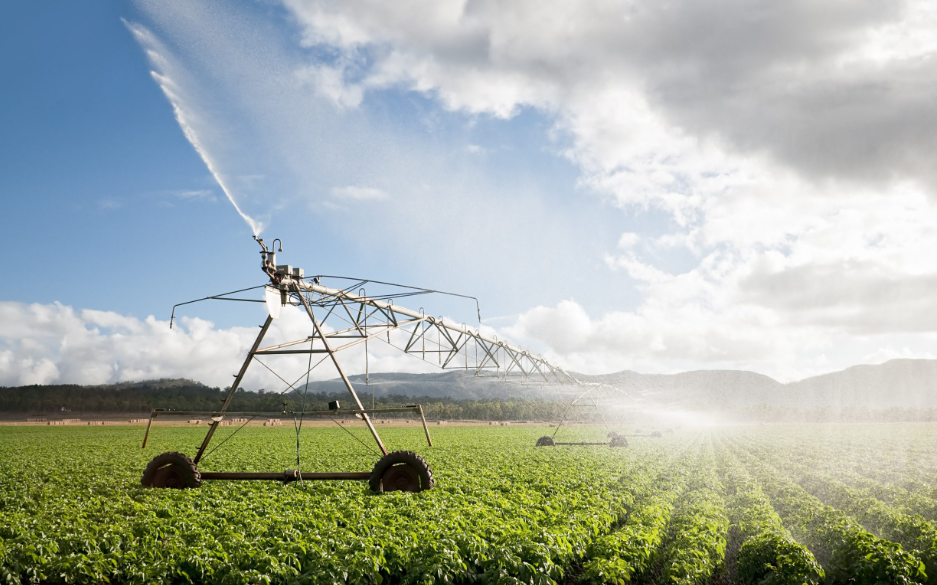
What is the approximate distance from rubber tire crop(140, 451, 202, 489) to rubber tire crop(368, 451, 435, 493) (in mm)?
5420

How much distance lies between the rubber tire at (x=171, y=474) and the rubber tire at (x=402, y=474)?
5.42 m

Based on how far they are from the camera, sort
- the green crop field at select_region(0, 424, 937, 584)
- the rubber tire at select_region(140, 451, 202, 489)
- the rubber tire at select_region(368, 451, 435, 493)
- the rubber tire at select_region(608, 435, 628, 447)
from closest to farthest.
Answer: the green crop field at select_region(0, 424, 937, 584), the rubber tire at select_region(368, 451, 435, 493), the rubber tire at select_region(140, 451, 202, 489), the rubber tire at select_region(608, 435, 628, 447)

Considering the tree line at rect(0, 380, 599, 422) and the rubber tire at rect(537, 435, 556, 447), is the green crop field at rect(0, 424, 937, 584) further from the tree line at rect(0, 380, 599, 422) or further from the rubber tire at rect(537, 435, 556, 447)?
the tree line at rect(0, 380, 599, 422)

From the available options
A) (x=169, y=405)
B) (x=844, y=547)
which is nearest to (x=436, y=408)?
(x=169, y=405)

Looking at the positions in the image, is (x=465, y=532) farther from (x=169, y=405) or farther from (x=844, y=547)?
(x=169, y=405)

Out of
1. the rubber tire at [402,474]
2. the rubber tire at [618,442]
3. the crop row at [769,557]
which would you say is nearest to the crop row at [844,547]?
the crop row at [769,557]

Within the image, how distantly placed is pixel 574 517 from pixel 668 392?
178 feet

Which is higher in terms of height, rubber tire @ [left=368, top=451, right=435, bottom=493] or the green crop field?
rubber tire @ [left=368, top=451, right=435, bottom=493]

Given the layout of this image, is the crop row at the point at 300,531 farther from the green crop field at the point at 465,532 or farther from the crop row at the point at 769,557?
the crop row at the point at 769,557

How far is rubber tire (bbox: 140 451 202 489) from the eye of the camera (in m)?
16.4

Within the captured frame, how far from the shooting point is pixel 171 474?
16672mm

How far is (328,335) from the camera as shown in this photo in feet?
59.5

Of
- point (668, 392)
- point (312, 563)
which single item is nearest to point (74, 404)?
point (668, 392)

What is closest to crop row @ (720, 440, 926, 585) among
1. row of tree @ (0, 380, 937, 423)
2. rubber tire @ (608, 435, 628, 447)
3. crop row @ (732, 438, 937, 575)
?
crop row @ (732, 438, 937, 575)
